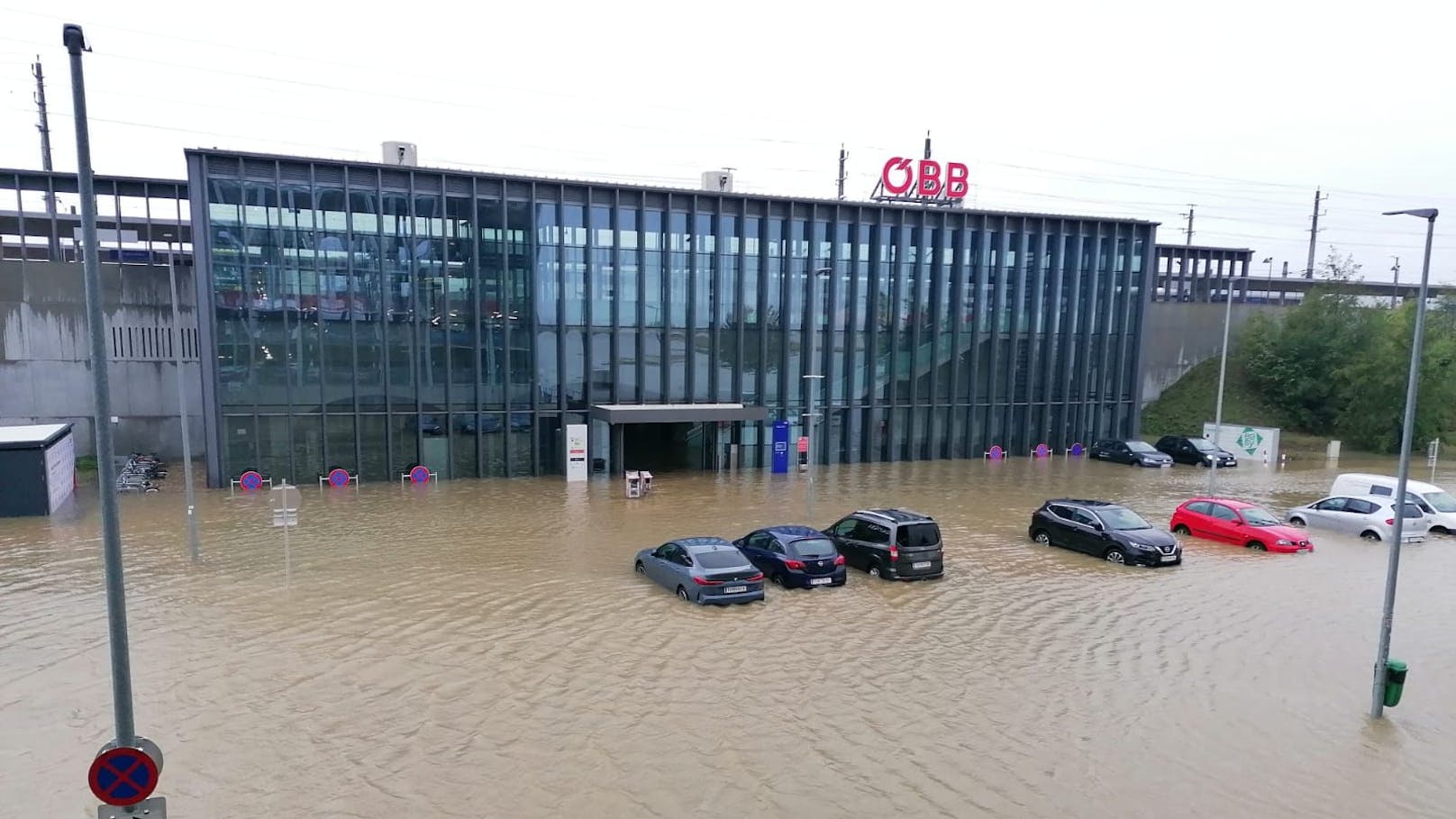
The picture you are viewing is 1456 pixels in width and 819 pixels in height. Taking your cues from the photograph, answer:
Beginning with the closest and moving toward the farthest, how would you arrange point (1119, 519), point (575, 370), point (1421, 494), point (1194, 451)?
point (1119, 519), point (1421, 494), point (575, 370), point (1194, 451)

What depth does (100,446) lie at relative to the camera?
604 centimetres

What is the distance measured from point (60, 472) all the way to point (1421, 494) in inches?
1545

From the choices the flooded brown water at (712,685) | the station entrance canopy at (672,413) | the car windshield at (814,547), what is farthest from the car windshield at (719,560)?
the station entrance canopy at (672,413)

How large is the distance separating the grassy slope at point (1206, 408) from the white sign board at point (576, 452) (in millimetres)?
33087

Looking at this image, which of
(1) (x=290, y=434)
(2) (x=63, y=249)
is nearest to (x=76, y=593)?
(1) (x=290, y=434)

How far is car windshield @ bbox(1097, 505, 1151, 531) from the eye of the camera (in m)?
18.4

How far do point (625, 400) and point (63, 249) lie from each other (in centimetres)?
2656

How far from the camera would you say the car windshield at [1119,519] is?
1841 cm

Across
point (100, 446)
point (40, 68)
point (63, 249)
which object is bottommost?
point (100, 446)

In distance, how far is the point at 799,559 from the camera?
15.5 metres

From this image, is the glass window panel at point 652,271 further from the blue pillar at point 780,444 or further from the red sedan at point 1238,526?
the red sedan at point 1238,526

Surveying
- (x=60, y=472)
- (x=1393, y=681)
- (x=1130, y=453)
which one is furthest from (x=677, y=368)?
(x=1393, y=681)

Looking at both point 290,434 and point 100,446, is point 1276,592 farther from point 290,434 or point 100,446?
point 290,434

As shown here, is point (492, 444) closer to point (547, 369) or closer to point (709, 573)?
point (547, 369)
